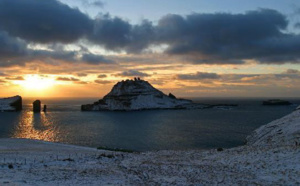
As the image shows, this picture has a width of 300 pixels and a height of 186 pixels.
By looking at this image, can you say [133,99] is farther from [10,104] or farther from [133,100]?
[10,104]

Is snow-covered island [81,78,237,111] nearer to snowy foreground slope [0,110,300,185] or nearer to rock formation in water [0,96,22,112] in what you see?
rock formation in water [0,96,22,112]

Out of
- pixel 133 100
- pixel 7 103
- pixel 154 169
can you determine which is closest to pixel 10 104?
pixel 7 103

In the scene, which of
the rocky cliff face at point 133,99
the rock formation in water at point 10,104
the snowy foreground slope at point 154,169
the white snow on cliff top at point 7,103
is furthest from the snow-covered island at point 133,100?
the snowy foreground slope at point 154,169

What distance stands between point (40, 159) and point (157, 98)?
15182 centimetres

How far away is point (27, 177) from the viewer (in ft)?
63.2

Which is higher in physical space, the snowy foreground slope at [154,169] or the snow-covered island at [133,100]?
the snow-covered island at [133,100]

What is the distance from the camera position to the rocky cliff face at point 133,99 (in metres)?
166

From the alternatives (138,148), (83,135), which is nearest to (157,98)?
(83,135)

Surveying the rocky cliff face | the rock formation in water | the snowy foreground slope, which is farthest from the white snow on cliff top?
the snowy foreground slope

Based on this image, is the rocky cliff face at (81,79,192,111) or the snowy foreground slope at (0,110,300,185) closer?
the snowy foreground slope at (0,110,300,185)

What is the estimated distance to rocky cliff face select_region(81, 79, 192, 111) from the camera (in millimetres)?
165500

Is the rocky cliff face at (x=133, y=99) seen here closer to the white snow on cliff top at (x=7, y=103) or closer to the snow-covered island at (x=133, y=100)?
the snow-covered island at (x=133, y=100)

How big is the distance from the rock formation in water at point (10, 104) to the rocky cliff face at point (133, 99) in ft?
133

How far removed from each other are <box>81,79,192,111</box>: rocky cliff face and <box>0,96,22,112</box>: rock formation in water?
40642mm
